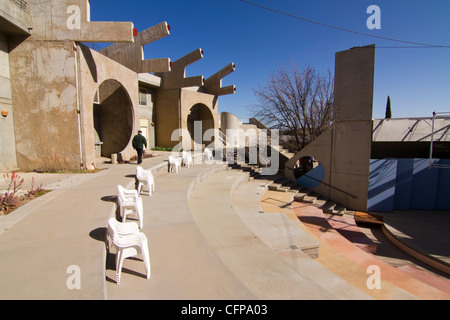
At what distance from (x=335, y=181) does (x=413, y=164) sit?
4.83 meters

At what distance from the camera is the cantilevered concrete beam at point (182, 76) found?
15.5 meters

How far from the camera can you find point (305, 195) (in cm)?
1234

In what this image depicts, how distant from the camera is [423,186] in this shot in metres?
13.5

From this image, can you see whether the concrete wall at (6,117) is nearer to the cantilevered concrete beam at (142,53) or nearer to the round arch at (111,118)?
the round arch at (111,118)

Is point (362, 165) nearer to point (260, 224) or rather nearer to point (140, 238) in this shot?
point (260, 224)

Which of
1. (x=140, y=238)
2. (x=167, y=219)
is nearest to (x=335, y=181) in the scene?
(x=167, y=219)

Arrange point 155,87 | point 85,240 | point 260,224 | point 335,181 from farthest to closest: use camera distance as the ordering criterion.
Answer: point 155,87, point 335,181, point 260,224, point 85,240

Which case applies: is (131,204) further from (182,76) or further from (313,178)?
A: (182,76)

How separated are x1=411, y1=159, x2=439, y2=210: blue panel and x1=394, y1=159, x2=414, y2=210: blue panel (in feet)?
1.24

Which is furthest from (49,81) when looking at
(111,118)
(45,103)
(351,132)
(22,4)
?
(351,132)

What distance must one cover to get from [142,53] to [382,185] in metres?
14.9

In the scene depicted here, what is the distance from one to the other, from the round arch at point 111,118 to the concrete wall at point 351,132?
10872mm

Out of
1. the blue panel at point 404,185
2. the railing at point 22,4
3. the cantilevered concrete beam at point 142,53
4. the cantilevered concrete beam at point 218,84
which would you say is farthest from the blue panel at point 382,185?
the railing at point 22,4

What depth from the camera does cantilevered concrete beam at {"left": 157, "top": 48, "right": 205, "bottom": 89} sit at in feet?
51.0
